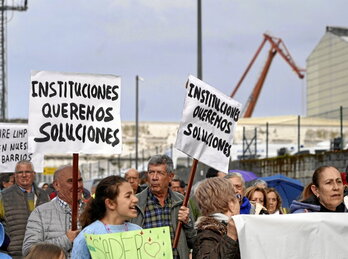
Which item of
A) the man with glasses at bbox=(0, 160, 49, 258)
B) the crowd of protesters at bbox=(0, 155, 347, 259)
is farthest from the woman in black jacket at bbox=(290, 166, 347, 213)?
the man with glasses at bbox=(0, 160, 49, 258)

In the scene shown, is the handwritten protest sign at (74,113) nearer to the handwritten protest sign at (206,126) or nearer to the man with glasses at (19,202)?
the handwritten protest sign at (206,126)

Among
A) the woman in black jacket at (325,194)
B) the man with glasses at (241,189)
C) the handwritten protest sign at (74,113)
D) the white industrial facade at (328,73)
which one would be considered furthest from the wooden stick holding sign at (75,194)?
the white industrial facade at (328,73)

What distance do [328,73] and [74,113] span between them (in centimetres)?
8592

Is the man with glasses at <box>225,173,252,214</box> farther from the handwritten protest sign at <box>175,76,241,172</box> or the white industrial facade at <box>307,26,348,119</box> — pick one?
the white industrial facade at <box>307,26,348,119</box>

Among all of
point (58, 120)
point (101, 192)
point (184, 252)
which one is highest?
point (58, 120)

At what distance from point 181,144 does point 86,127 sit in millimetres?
904

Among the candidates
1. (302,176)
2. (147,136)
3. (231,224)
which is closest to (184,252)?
(231,224)

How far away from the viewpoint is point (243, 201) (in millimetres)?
9320

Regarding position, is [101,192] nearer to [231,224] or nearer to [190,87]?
[231,224]

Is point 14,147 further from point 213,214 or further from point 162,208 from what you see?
point 213,214

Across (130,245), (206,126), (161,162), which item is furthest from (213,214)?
(206,126)

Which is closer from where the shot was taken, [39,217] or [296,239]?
[296,239]

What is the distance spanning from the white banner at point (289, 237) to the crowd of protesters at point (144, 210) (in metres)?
0.08

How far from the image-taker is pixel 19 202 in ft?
35.3
